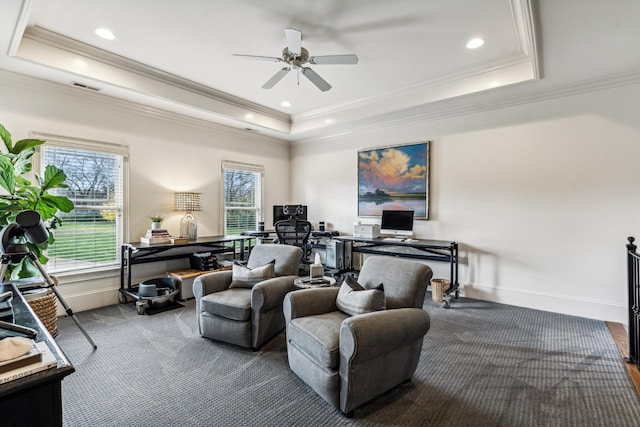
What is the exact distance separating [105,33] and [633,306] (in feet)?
18.0

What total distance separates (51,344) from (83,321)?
317cm

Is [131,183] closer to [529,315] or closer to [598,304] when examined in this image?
[529,315]

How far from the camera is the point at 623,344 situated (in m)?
2.97

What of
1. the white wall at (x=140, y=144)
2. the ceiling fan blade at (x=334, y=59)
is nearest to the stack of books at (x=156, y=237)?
the white wall at (x=140, y=144)

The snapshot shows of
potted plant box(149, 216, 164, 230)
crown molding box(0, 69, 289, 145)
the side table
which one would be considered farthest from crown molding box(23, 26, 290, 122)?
the side table

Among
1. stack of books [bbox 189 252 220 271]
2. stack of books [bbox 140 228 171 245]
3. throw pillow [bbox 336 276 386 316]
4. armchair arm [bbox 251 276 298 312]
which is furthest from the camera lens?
stack of books [bbox 189 252 220 271]

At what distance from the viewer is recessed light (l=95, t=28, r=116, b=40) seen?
3.06 meters

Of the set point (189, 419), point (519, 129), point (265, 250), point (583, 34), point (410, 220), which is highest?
point (583, 34)

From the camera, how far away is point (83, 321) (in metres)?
3.58

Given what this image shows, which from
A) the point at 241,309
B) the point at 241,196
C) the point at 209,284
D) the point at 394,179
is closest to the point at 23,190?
the point at 209,284

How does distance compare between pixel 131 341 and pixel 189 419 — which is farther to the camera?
pixel 131 341

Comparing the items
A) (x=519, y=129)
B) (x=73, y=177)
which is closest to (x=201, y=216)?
(x=73, y=177)

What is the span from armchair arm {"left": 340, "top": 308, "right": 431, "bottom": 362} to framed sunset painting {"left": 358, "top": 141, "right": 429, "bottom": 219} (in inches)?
122

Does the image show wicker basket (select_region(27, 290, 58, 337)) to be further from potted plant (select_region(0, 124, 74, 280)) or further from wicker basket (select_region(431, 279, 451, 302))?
wicker basket (select_region(431, 279, 451, 302))
